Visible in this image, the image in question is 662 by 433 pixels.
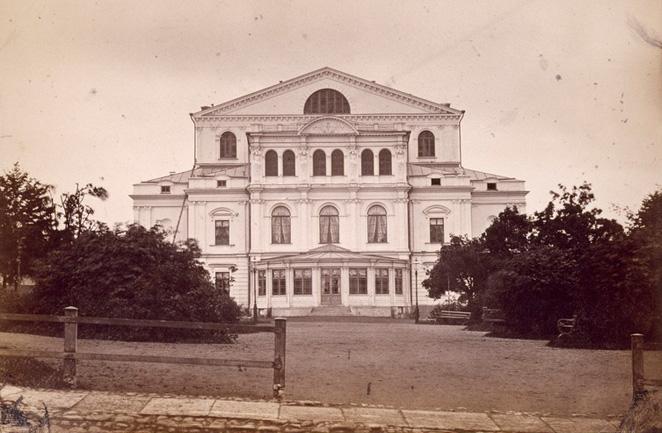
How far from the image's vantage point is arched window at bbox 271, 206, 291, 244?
24.6m

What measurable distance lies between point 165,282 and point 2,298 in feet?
7.48

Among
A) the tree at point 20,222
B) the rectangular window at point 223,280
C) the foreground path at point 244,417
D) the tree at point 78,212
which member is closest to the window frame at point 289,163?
the rectangular window at point 223,280

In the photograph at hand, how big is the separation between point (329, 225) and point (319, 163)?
4576 millimetres

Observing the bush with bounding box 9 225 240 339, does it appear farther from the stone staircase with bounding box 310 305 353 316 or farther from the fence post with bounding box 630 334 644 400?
the stone staircase with bounding box 310 305 353 316

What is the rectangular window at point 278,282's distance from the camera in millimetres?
18464

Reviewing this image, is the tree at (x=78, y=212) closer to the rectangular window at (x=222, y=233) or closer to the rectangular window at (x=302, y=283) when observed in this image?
the rectangular window at (x=222, y=233)

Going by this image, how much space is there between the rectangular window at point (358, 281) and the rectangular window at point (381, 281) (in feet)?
1.16

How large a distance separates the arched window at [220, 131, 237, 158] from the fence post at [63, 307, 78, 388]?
10522mm

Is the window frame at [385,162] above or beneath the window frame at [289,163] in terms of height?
above

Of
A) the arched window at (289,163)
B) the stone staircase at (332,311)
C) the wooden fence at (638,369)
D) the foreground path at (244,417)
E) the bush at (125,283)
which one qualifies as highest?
the arched window at (289,163)

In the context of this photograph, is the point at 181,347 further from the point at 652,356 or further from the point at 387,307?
the point at 387,307

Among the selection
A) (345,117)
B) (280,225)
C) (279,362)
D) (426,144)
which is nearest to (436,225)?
(426,144)

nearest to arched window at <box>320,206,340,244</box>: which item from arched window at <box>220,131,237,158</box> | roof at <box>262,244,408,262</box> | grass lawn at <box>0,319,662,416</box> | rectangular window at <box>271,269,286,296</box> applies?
roof at <box>262,244,408,262</box>

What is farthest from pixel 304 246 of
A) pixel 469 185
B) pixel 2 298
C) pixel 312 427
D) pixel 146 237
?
pixel 312 427
